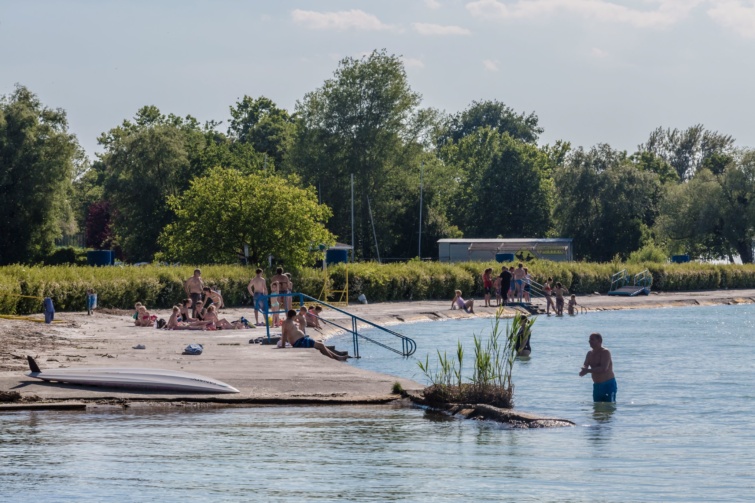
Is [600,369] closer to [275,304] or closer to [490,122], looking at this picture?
[275,304]

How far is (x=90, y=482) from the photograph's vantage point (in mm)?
13625

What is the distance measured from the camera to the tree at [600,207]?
88.8 m

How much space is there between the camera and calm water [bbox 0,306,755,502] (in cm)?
1357

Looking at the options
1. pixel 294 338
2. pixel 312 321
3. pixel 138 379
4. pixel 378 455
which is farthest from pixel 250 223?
pixel 378 455

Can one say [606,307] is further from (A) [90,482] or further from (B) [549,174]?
(B) [549,174]

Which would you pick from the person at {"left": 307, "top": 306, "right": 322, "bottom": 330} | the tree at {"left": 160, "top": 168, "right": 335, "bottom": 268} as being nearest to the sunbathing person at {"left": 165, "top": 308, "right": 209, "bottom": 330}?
the person at {"left": 307, "top": 306, "right": 322, "bottom": 330}

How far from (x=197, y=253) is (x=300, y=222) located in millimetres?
4915

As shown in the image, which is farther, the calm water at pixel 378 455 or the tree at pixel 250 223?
the tree at pixel 250 223

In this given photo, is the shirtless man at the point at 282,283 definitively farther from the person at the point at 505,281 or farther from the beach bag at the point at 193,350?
the person at the point at 505,281

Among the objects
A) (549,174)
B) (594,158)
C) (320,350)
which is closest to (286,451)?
(320,350)

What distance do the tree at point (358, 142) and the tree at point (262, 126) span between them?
14.0m

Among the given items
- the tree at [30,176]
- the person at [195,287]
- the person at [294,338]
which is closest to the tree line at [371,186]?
the tree at [30,176]

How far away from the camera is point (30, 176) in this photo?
214 ft

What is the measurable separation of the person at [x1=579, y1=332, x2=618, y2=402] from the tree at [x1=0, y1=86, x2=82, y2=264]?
50578 mm
